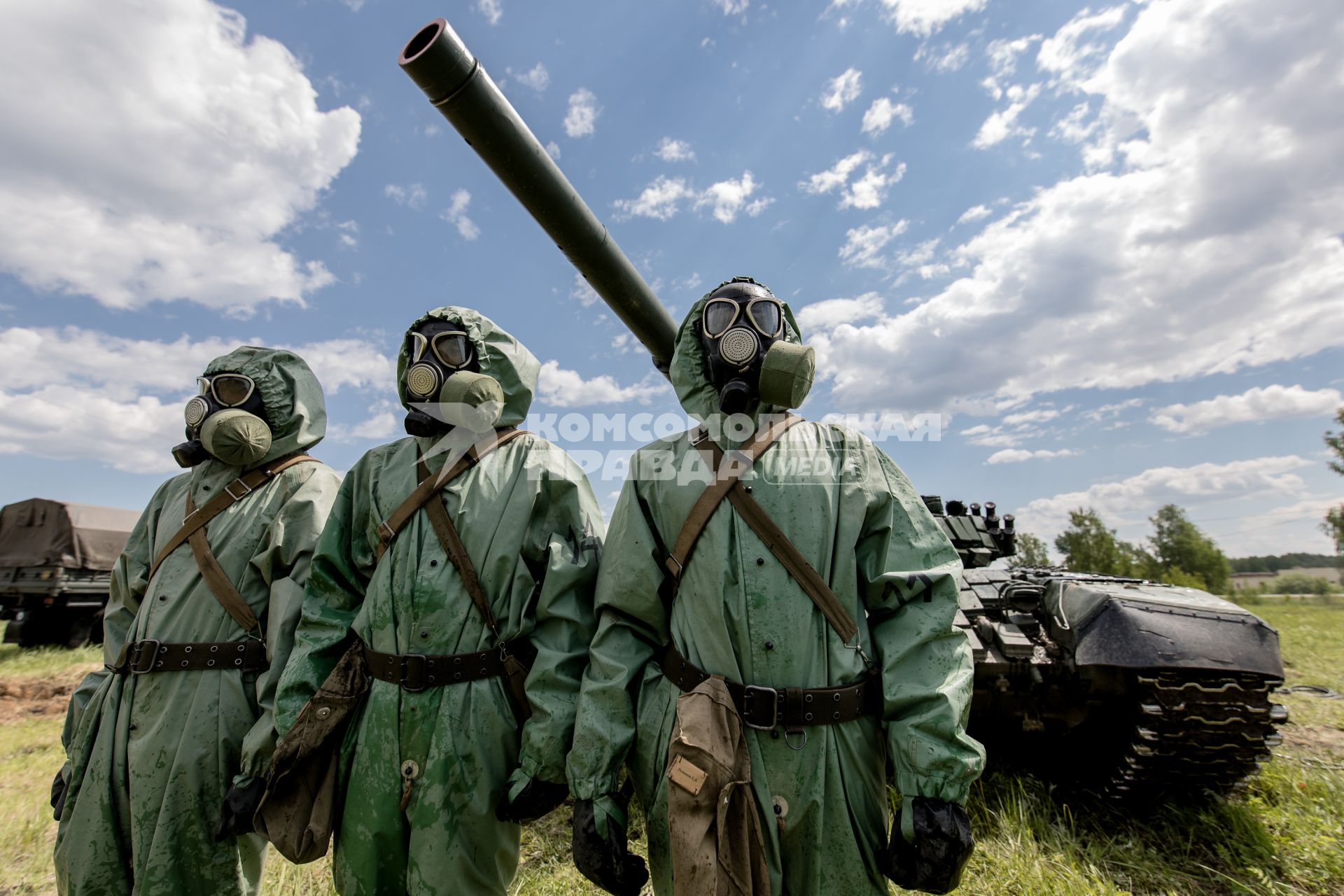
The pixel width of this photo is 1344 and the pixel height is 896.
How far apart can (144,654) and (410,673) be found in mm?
1366

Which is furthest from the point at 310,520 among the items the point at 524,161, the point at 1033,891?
the point at 1033,891

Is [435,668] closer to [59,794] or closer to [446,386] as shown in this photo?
[446,386]

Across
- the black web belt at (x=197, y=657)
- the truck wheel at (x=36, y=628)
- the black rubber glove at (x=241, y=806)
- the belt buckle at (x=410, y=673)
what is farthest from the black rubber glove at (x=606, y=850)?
the truck wheel at (x=36, y=628)

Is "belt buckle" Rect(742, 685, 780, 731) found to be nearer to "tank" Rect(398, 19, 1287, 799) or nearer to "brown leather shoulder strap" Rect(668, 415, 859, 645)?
"brown leather shoulder strap" Rect(668, 415, 859, 645)

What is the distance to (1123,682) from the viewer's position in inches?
160

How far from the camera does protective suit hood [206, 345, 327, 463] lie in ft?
10.7

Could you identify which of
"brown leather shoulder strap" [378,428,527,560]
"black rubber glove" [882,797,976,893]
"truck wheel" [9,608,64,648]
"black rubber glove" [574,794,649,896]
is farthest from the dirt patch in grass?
"black rubber glove" [882,797,976,893]

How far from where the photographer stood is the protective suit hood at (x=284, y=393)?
3.25 metres

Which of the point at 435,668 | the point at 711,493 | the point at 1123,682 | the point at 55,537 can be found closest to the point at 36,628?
the point at 55,537

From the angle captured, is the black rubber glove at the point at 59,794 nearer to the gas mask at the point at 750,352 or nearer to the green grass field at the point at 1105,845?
the green grass field at the point at 1105,845

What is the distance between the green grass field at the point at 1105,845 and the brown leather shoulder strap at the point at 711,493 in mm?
2617

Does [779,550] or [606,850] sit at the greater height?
[779,550]

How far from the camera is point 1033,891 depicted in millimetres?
3412

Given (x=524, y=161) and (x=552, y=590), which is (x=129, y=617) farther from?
(x=524, y=161)
